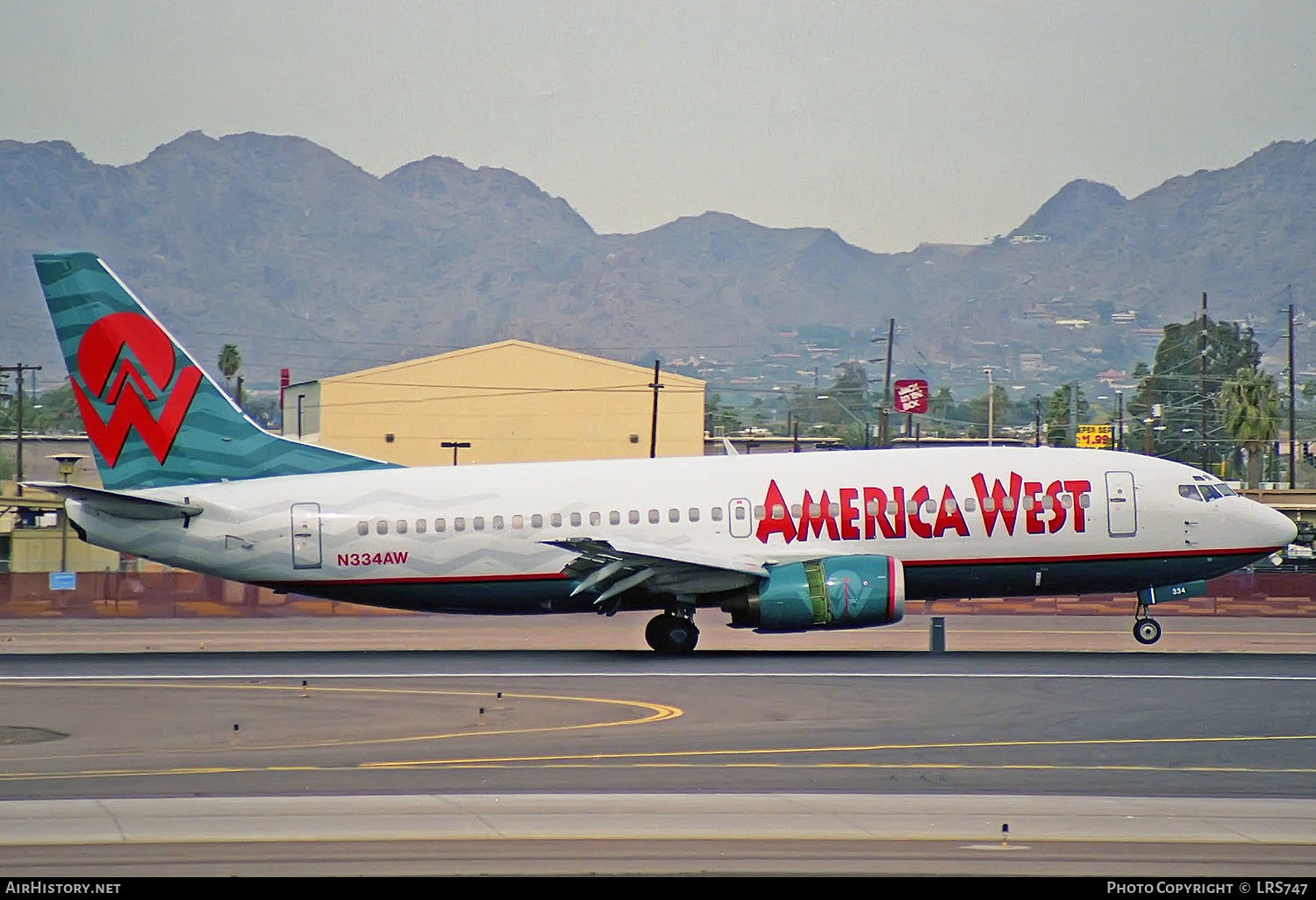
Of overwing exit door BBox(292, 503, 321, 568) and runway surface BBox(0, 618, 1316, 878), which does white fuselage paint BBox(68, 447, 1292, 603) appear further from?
runway surface BBox(0, 618, 1316, 878)

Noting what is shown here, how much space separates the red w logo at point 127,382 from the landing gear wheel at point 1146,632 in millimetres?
20603

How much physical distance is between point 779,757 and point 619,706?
16.9ft

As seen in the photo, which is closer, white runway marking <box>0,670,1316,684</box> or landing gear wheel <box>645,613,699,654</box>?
white runway marking <box>0,670,1316,684</box>

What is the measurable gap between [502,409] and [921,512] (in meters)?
80.7

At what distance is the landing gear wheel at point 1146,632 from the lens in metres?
32.7

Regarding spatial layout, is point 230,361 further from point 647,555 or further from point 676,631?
point 647,555

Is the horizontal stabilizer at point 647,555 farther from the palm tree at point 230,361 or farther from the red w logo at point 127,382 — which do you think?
the palm tree at point 230,361

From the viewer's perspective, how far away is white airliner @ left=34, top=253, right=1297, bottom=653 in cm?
3272

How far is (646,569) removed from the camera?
32.3 metres

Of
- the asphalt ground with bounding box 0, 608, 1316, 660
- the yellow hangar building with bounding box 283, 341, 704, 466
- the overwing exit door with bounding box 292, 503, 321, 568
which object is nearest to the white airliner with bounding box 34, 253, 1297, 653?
the overwing exit door with bounding box 292, 503, 321, 568

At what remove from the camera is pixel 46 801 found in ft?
55.7

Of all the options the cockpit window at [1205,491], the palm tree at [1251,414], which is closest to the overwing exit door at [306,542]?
the cockpit window at [1205,491]

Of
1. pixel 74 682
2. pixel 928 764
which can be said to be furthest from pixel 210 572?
pixel 928 764

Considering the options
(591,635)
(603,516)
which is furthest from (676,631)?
(591,635)
